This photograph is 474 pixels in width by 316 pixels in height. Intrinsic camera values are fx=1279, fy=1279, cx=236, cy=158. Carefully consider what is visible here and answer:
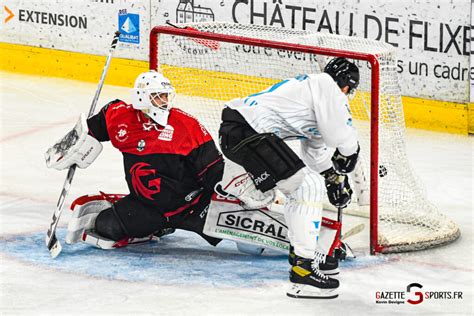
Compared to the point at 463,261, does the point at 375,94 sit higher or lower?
higher

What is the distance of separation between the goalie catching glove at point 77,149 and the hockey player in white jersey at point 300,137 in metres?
0.68

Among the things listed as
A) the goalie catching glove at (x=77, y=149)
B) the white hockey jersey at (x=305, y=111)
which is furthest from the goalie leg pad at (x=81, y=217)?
the white hockey jersey at (x=305, y=111)

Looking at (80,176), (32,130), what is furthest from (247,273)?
(32,130)

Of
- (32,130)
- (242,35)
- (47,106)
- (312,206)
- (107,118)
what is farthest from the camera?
(47,106)

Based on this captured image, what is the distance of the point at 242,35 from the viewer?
640 cm

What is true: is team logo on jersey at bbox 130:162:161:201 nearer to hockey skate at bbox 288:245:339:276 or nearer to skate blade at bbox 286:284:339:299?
hockey skate at bbox 288:245:339:276

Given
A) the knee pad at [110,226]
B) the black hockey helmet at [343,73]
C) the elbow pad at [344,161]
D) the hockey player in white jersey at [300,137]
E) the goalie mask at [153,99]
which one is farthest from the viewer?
the knee pad at [110,226]

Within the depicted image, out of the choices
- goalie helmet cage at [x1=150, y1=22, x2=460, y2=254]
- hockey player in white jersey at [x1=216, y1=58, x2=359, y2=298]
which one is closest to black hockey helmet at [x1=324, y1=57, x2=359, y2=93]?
hockey player in white jersey at [x1=216, y1=58, x2=359, y2=298]

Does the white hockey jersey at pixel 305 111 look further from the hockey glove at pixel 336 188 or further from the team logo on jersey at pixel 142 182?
the team logo on jersey at pixel 142 182

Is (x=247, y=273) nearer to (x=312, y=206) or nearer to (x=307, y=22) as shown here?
(x=312, y=206)

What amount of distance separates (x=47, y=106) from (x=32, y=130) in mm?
627

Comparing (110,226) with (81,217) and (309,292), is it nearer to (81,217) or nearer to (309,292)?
(81,217)

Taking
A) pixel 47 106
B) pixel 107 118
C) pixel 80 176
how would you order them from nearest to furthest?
pixel 107 118 < pixel 80 176 < pixel 47 106

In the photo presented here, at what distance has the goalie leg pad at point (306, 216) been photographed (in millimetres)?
5199
